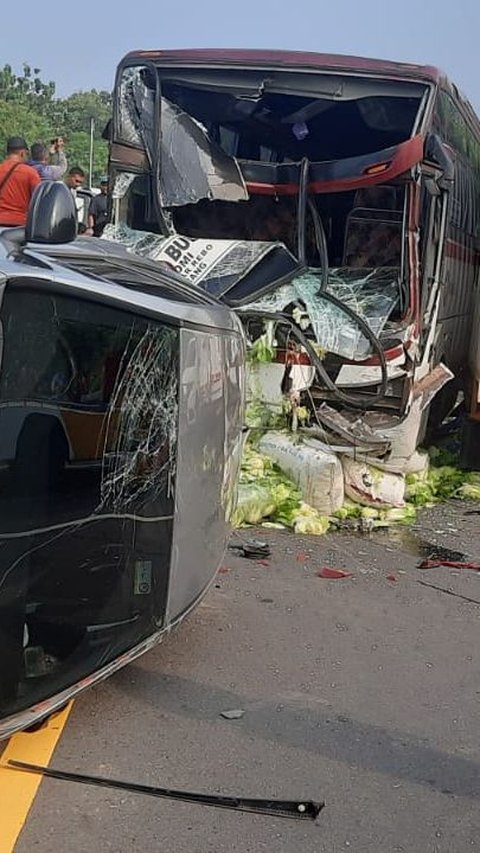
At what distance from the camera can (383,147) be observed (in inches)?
347

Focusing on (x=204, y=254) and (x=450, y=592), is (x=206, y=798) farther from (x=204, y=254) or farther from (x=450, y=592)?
(x=204, y=254)

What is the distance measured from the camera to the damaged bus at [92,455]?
301cm

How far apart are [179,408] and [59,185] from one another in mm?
891

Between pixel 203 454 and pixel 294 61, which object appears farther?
pixel 294 61

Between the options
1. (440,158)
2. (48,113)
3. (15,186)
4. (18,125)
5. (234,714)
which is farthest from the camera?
(48,113)

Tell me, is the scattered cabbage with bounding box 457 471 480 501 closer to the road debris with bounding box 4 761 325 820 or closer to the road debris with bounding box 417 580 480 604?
the road debris with bounding box 417 580 480 604

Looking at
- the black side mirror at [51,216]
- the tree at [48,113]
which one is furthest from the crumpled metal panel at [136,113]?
the tree at [48,113]

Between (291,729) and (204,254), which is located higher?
(204,254)

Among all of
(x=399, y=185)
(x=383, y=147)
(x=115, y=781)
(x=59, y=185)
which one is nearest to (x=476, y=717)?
(x=115, y=781)

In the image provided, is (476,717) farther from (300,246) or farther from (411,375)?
(300,246)

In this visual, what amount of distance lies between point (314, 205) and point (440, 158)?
1.19 m

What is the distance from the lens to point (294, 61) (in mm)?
7797

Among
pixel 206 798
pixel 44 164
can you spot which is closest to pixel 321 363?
pixel 206 798

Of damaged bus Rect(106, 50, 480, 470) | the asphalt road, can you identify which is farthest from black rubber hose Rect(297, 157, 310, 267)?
the asphalt road
